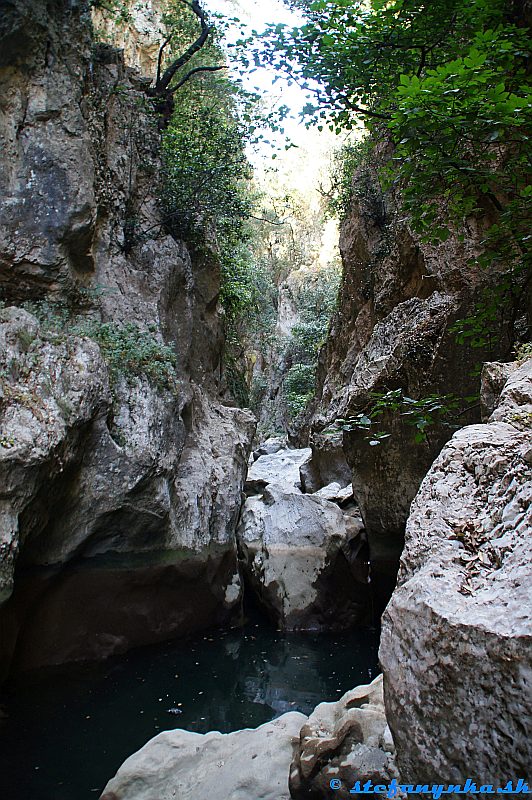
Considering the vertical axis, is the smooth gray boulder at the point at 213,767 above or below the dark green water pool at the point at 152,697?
above

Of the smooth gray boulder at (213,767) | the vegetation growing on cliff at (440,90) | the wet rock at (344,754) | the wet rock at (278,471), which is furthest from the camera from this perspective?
the wet rock at (278,471)

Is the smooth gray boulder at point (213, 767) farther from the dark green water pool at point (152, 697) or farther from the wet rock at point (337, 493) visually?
the wet rock at point (337, 493)

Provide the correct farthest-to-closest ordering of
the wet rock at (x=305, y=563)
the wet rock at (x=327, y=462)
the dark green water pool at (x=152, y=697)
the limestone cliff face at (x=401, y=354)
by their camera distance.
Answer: the wet rock at (x=327, y=462) < the wet rock at (x=305, y=563) < the limestone cliff face at (x=401, y=354) < the dark green water pool at (x=152, y=697)

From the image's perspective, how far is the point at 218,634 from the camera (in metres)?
8.82

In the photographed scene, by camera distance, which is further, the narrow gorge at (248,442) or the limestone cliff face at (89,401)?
the limestone cliff face at (89,401)

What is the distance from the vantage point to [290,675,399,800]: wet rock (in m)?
2.87

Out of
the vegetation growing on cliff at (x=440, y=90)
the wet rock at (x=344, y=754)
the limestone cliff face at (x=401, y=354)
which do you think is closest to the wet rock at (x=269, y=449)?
the limestone cliff face at (x=401, y=354)

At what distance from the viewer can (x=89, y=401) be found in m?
6.91

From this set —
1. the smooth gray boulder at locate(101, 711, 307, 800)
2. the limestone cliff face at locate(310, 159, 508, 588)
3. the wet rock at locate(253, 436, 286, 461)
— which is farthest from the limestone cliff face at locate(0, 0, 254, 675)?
the wet rock at locate(253, 436, 286, 461)

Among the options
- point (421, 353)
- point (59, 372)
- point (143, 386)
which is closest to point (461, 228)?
point (421, 353)

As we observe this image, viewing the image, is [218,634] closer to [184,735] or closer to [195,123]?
[184,735]

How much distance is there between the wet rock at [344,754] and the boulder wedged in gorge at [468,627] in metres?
0.83

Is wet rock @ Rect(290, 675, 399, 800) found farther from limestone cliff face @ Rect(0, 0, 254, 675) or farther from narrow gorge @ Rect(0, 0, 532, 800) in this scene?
limestone cliff face @ Rect(0, 0, 254, 675)

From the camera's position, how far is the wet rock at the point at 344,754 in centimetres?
287
